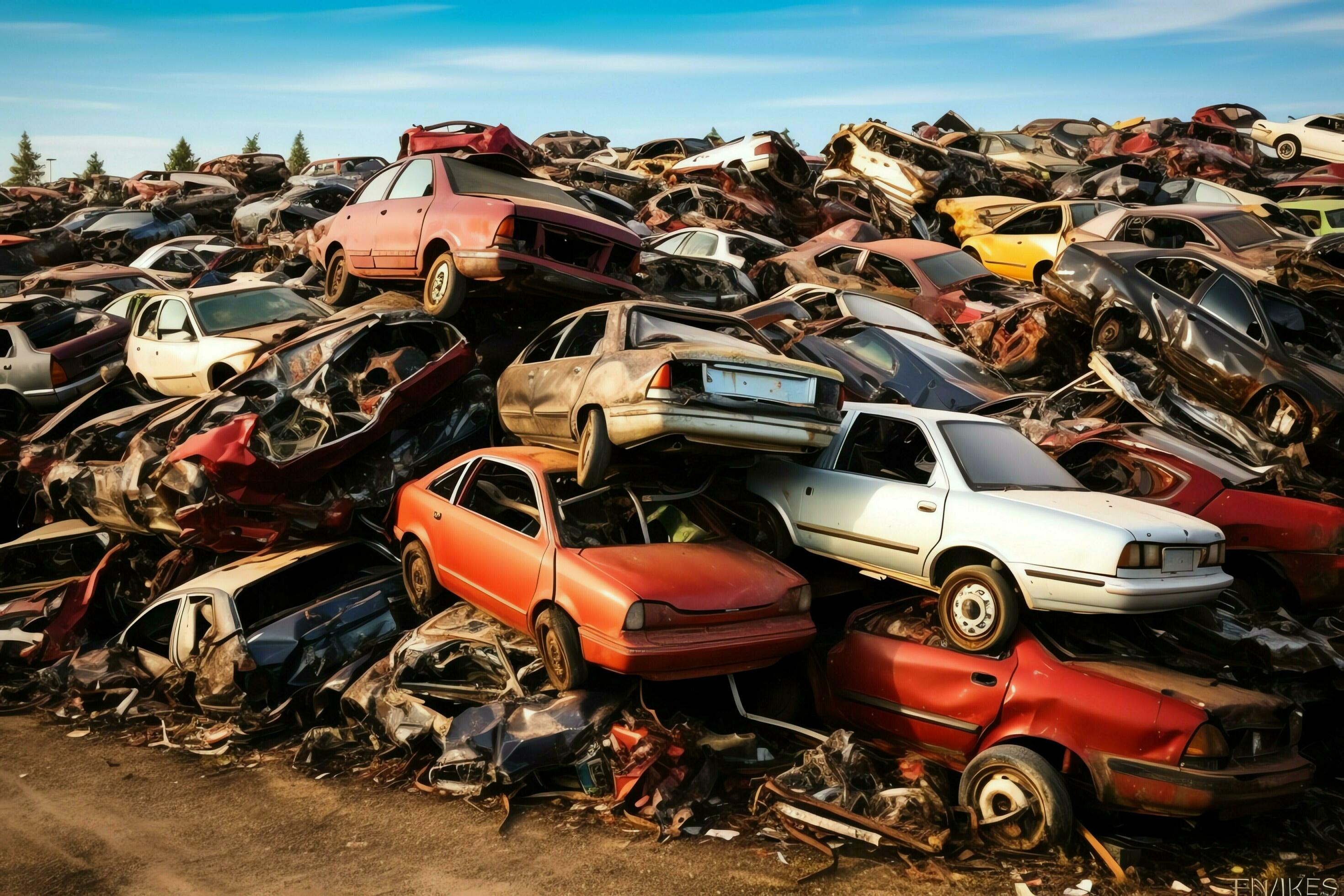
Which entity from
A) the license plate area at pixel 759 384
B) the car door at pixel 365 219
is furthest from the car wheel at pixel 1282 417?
the car door at pixel 365 219

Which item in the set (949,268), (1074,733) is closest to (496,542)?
(1074,733)

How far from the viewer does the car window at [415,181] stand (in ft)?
33.1

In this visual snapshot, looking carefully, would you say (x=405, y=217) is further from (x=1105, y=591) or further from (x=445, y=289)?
(x=1105, y=591)

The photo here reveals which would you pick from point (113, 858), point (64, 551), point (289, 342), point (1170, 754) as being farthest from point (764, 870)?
point (64, 551)

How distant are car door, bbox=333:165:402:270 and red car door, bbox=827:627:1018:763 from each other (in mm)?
6513

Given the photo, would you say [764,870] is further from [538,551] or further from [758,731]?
[538,551]

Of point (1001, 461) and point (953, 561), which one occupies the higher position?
point (1001, 461)

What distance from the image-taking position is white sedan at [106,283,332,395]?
11070mm

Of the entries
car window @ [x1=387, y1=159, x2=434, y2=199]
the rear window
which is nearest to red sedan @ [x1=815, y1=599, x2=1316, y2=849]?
the rear window

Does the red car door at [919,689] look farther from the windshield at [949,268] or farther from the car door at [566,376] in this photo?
the windshield at [949,268]

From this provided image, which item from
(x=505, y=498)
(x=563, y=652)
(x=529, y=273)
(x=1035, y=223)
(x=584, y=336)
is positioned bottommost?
(x=563, y=652)

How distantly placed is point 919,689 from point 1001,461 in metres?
1.76

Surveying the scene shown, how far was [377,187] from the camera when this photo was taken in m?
11.0

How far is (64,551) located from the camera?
10.9 meters
